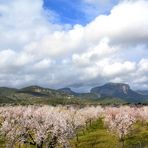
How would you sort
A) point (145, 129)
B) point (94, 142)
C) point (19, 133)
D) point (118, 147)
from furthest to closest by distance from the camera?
point (145, 129) → point (94, 142) → point (118, 147) → point (19, 133)

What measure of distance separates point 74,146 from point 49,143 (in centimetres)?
6834

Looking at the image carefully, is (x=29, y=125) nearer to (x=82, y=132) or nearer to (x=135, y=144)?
(x=135, y=144)

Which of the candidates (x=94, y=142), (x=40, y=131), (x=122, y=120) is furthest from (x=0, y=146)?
(x=40, y=131)

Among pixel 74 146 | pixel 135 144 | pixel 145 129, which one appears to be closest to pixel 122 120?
pixel 135 144

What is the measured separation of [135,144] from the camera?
137000 millimetres

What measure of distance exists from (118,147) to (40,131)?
203 feet

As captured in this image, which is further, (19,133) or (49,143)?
(19,133)

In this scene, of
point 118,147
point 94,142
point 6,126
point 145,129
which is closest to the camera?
point 6,126

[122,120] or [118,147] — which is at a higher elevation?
[122,120]

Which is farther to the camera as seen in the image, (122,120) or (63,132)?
(122,120)

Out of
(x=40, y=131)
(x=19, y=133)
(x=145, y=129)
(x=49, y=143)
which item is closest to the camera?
(x=49, y=143)

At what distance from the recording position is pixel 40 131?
254 ft

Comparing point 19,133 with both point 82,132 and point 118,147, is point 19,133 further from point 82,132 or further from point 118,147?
point 82,132

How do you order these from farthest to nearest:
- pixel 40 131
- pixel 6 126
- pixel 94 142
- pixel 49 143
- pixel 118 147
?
1. pixel 94 142
2. pixel 118 147
3. pixel 6 126
4. pixel 40 131
5. pixel 49 143
